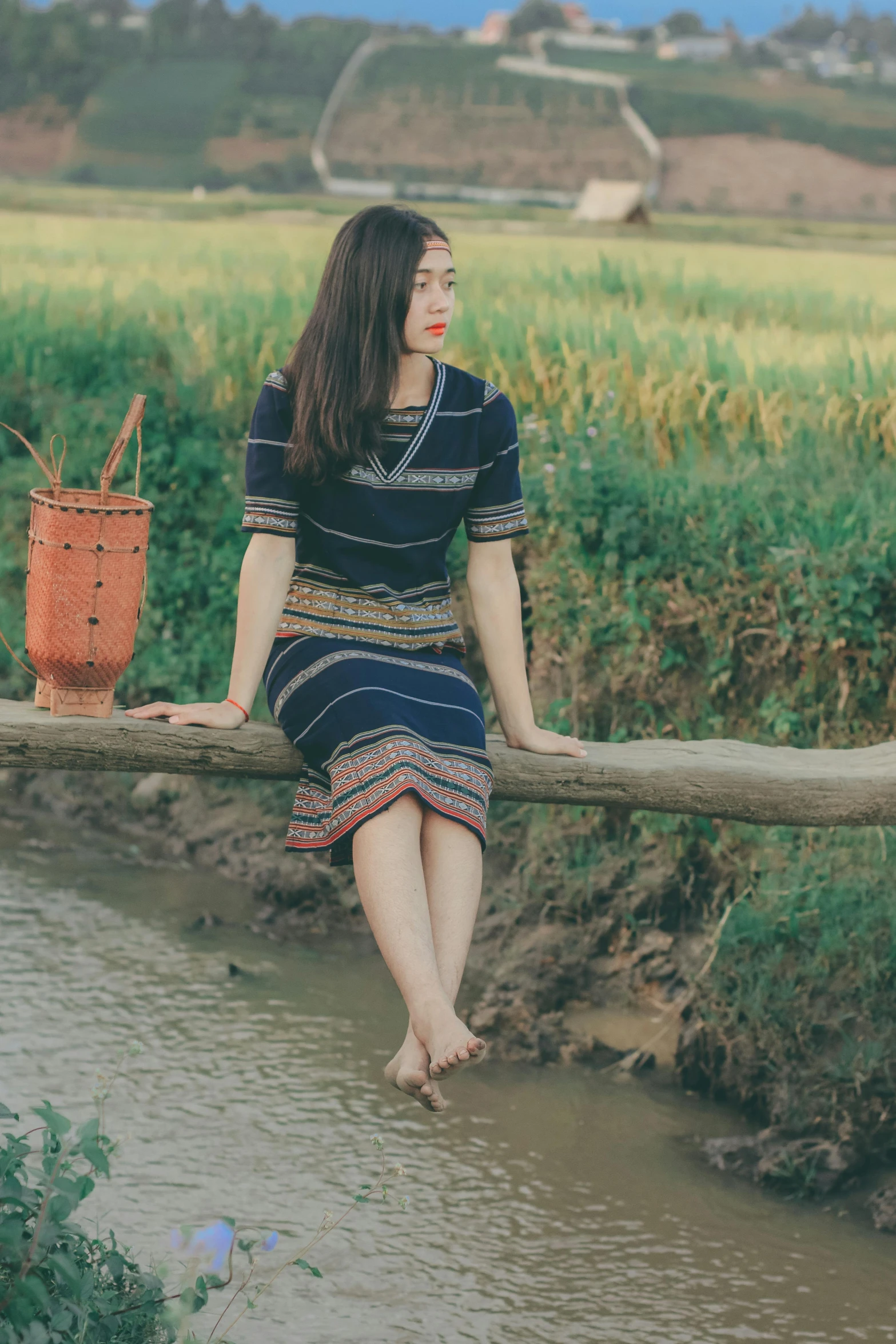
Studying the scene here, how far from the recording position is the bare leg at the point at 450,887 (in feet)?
9.68

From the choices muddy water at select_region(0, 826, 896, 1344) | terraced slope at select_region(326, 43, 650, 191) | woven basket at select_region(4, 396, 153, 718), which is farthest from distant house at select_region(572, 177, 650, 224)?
woven basket at select_region(4, 396, 153, 718)

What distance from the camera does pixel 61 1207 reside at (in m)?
2.65

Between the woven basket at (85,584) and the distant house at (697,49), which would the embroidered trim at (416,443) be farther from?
the distant house at (697,49)

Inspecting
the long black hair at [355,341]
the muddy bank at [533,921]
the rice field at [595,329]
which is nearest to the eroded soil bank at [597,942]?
the muddy bank at [533,921]

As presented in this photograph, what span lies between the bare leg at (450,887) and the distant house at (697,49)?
90810 mm

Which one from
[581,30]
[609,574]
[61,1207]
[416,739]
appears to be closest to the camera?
[61,1207]

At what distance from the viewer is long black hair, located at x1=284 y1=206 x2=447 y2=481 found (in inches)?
126

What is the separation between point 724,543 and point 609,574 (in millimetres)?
391

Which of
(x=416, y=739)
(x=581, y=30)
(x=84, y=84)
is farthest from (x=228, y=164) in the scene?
(x=416, y=739)

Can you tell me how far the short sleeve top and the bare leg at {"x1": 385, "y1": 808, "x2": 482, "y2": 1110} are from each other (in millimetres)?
456

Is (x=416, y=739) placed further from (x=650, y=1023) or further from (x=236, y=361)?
(x=236, y=361)

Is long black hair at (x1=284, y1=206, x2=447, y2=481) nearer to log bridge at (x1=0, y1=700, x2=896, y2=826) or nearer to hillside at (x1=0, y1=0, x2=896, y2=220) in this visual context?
log bridge at (x1=0, y1=700, x2=896, y2=826)

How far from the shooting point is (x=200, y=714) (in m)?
3.17

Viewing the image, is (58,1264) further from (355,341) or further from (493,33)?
(493,33)
